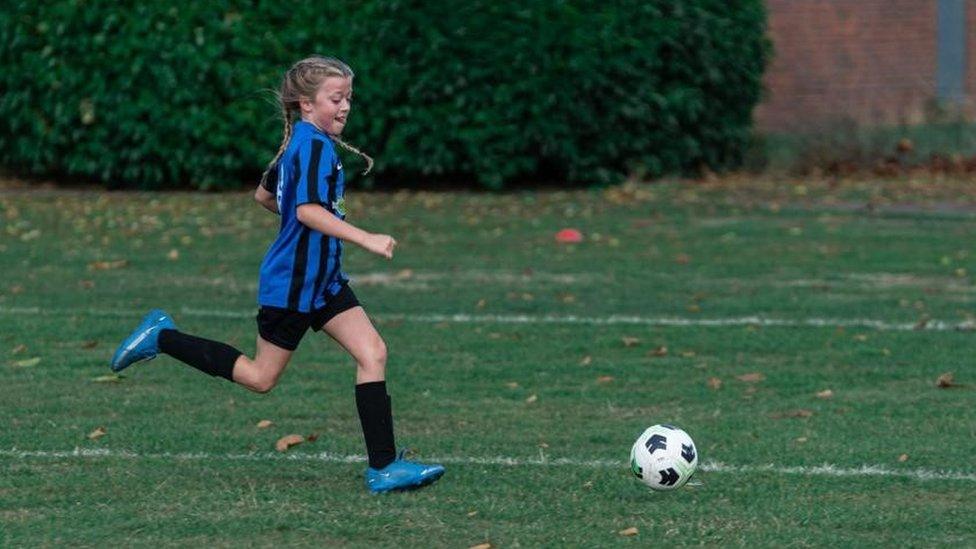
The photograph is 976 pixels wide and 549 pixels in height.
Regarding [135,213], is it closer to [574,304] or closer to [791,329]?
[574,304]

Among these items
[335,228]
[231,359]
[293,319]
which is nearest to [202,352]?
[231,359]

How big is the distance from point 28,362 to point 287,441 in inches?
94.4

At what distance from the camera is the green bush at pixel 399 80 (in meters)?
17.9

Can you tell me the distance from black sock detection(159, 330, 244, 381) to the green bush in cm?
1108

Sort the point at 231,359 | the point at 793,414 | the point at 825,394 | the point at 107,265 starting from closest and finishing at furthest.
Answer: the point at 231,359 < the point at 793,414 < the point at 825,394 < the point at 107,265

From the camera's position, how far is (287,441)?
722cm

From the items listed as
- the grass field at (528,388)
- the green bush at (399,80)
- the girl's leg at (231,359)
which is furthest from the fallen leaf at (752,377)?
the green bush at (399,80)

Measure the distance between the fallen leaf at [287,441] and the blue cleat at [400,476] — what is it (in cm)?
86

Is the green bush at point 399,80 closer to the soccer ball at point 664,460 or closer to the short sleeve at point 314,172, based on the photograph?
the short sleeve at point 314,172

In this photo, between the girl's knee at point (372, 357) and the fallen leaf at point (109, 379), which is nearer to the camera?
the girl's knee at point (372, 357)

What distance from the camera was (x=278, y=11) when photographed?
59.8 ft

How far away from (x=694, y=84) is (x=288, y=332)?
1259 cm

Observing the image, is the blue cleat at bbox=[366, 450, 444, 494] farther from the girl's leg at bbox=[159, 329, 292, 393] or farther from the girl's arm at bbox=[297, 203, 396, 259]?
the girl's arm at bbox=[297, 203, 396, 259]

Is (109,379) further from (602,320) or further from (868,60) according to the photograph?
(868,60)
